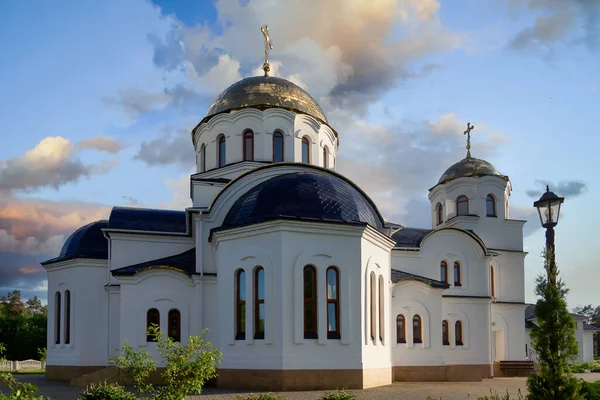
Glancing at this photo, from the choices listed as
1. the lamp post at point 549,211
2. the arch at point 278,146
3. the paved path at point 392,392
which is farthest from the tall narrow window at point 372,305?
the lamp post at point 549,211

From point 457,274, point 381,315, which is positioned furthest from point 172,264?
point 457,274

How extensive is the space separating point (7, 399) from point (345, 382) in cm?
918

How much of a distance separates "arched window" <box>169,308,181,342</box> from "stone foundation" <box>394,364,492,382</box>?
7402 millimetres

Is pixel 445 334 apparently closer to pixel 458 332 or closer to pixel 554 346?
pixel 458 332

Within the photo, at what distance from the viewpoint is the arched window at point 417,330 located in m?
21.7

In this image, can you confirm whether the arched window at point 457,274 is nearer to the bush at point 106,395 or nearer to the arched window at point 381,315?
the arched window at point 381,315

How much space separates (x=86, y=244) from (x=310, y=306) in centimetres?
1051

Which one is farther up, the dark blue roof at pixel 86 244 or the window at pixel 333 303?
the dark blue roof at pixel 86 244

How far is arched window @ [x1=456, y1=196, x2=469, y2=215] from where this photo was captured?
93.2 ft

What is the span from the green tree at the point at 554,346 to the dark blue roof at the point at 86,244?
1682cm

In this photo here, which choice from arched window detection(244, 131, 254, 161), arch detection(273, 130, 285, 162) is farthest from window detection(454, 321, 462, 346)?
arched window detection(244, 131, 254, 161)

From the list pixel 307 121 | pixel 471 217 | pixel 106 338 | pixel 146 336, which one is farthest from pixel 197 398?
pixel 471 217

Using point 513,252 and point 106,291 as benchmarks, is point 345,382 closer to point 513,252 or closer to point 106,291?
point 106,291

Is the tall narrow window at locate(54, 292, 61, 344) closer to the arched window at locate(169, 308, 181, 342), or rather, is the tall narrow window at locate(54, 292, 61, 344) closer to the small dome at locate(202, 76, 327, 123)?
the arched window at locate(169, 308, 181, 342)
